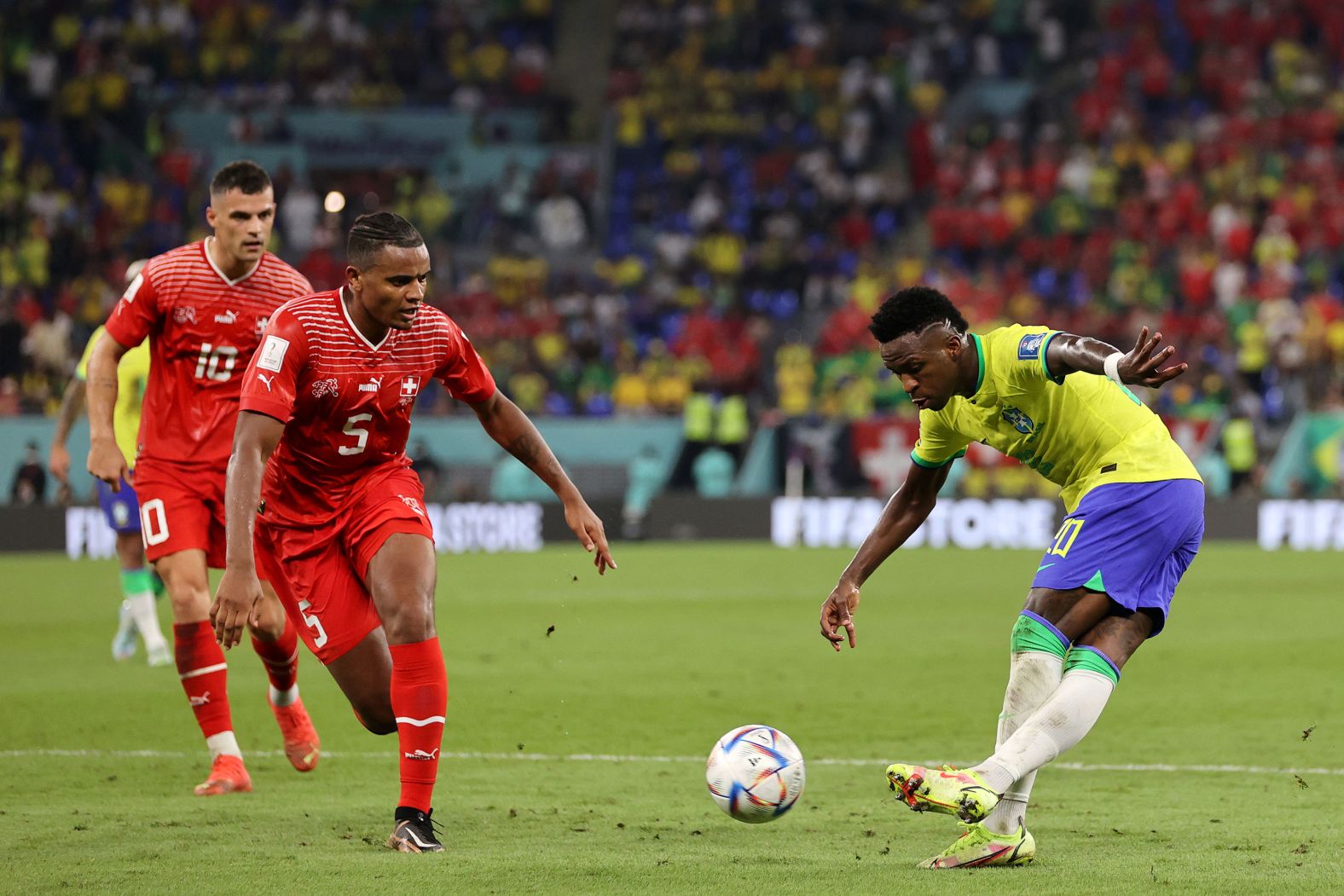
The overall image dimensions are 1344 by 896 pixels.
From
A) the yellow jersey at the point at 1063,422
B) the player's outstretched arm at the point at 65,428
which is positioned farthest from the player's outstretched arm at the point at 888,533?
the player's outstretched arm at the point at 65,428

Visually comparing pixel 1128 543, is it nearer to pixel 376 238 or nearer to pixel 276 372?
pixel 376 238

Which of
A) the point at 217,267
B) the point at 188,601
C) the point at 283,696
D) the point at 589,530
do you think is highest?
the point at 217,267

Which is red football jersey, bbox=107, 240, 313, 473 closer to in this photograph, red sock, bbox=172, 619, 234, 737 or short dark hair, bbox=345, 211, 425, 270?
red sock, bbox=172, 619, 234, 737

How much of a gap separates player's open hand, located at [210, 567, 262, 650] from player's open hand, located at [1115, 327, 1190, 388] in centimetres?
281

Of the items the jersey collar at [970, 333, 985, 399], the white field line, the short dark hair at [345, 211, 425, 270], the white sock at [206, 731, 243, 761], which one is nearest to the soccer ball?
the jersey collar at [970, 333, 985, 399]

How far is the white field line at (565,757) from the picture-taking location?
7902mm

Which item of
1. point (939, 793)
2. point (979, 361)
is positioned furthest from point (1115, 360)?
point (939, 793)

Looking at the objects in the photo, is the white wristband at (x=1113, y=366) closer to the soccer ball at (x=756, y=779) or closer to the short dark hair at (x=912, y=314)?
the short dark hair at (x=912, y=314)

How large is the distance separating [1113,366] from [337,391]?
2621 mm

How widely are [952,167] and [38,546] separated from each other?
1766cm

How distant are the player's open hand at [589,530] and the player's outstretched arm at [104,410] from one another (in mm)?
2029

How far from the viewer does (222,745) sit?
288 inches

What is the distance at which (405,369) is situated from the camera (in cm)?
617

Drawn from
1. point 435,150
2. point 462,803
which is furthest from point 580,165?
point 462,803
